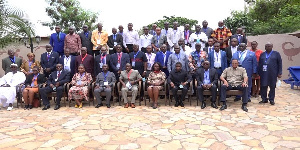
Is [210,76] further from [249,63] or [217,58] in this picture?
[249,63]

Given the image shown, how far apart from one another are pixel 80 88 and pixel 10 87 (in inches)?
80.4

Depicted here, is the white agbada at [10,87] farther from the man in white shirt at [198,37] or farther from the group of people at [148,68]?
the man in white shirt at [198,37]

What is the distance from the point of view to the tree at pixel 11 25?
279 inches

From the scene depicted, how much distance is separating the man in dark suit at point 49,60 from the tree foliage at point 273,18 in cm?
1181

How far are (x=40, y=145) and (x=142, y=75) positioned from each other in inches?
153

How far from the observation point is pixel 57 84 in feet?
23.3

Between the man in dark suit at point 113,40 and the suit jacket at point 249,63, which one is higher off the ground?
the man in dark suit at point 113,40

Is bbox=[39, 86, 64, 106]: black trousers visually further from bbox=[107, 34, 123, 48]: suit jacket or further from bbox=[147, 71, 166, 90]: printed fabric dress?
bbox=[147, 71, 166, 90]: printed fabric dress

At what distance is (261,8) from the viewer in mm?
17234

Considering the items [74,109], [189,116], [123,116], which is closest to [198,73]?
[189,116]

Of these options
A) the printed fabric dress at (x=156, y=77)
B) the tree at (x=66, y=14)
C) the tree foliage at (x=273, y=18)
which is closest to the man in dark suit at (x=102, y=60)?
the printed fabric dress at (x=156, y=77)

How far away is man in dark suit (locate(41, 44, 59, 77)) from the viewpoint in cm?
768

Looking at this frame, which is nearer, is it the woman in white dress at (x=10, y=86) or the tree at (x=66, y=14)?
the woman in white dress at (x=10, y=86)

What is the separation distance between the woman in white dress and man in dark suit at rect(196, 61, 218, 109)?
4.98 metres
